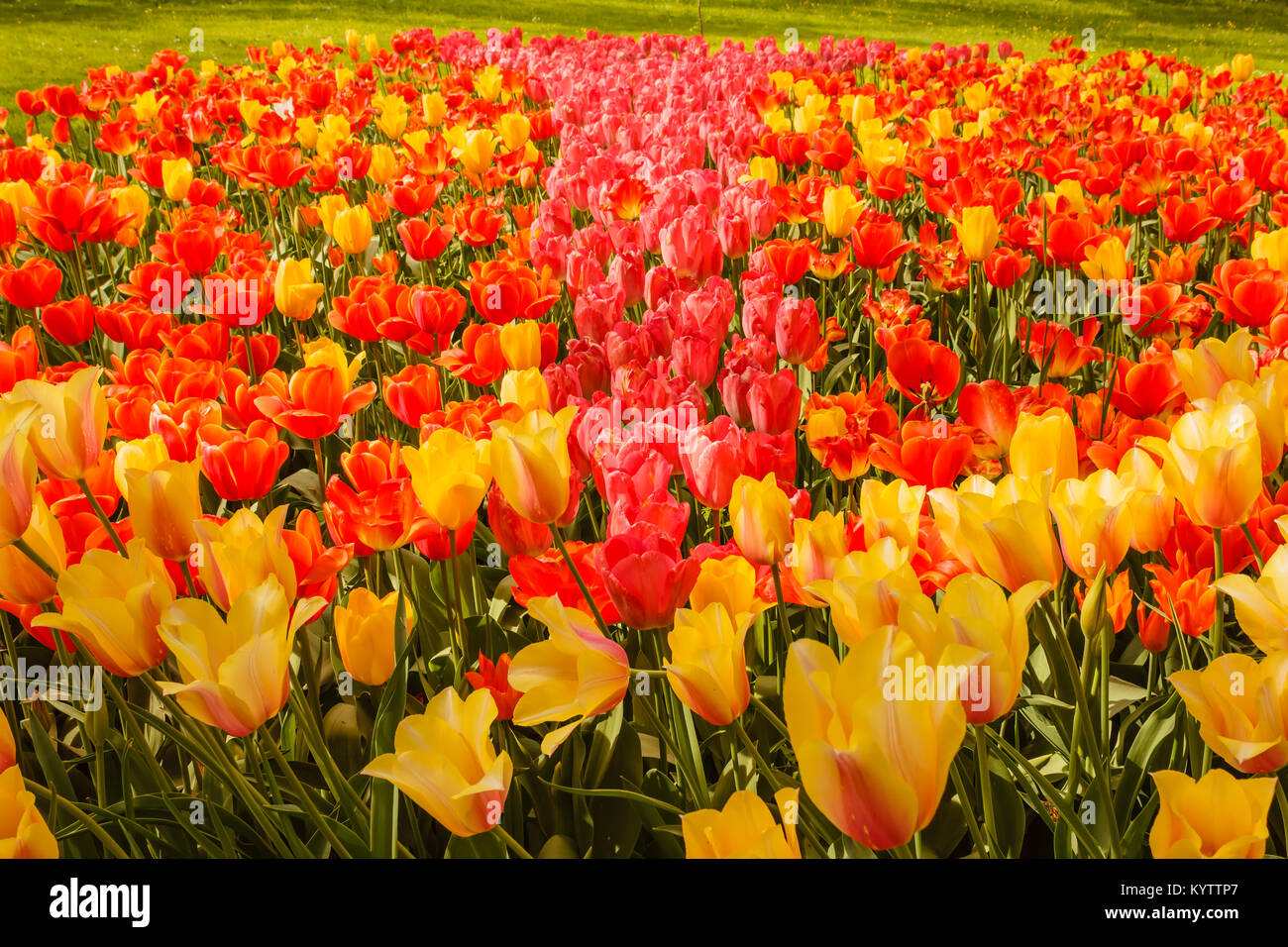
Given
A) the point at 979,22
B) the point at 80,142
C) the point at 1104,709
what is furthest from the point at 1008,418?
the point at 979,22

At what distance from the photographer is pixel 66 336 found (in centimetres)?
282

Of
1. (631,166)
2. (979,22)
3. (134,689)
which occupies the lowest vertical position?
(134,689)

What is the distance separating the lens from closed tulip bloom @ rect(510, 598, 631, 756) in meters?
1.07

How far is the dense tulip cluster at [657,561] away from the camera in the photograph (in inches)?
39.3

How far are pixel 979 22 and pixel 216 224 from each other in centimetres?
1865

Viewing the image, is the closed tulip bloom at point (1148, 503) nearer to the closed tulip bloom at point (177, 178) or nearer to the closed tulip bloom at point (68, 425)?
the closed tulip bloom at point (68, 425)

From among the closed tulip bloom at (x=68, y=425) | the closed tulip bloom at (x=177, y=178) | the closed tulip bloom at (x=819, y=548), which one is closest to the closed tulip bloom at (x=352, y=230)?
the closed tulip bloom at (x=177, y=178)

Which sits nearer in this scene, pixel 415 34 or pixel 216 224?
pixel 216 224

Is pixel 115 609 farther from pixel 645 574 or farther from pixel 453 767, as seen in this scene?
pixel 645 574

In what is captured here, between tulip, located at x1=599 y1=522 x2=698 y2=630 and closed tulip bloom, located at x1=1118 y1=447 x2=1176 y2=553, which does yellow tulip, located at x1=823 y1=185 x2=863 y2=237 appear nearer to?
closed tulip bloom, located at x1=1118 y1=447 x2=1176 y2=553

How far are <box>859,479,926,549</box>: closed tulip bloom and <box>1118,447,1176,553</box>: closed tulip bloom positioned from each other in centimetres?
25

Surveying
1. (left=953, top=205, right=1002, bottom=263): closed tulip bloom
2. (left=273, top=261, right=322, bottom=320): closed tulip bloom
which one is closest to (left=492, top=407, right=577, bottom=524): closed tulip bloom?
(left=273, top=261, right=322, bottom=320): closed tulip bloom

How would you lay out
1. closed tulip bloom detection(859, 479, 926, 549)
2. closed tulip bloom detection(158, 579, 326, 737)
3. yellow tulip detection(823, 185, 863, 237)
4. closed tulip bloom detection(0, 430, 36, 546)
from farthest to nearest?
yellow tulip detection(823, 185, 863, 237), closed tulip bloom detection(859, 479, 926, 549), closed tulip bloom detection(0, 430, 36, 546), closed tulip bloom detection(158, 579, 326, 737)
